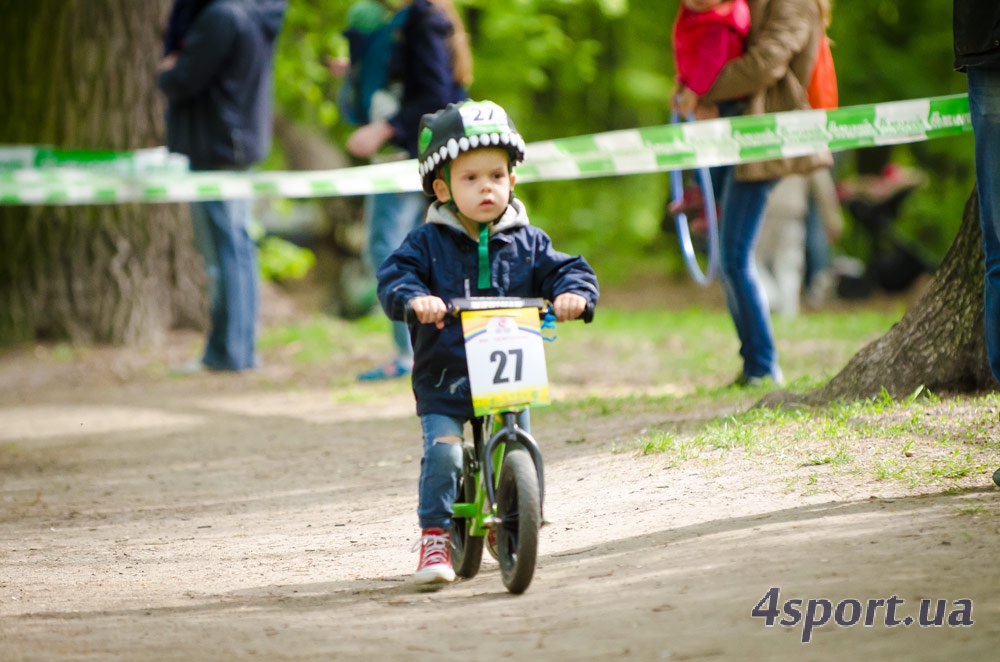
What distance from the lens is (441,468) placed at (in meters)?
4.18

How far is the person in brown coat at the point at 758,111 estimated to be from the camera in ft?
23.2

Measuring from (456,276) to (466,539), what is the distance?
0.89m

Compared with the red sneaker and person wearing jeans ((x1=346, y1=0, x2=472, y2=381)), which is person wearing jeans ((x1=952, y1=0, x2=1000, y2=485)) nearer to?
the red sneaker

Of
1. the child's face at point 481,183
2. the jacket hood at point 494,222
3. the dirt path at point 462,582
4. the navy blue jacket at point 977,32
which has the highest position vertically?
the navy blue jacket at point 977,32

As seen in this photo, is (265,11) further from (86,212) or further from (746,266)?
(746,266)

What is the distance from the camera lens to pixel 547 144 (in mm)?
8102

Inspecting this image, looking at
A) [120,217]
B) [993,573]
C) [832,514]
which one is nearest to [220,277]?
[120,217]

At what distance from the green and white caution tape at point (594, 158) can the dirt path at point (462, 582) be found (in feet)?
5.55

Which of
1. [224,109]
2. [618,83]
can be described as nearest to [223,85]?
[224,109]

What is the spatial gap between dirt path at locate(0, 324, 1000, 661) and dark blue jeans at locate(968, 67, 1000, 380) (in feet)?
2.23

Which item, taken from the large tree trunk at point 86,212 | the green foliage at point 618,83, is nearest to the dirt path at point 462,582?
the large tree trunk at point 86,212

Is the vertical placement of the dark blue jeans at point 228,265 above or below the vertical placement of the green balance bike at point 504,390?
above

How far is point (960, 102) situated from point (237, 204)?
5.14 meters

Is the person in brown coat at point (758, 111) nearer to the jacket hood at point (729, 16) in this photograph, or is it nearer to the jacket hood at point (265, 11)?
the jacket hood at point (729, 16)
